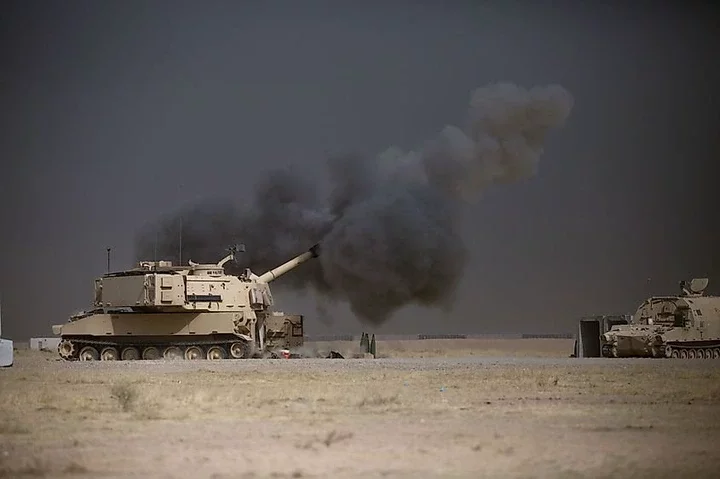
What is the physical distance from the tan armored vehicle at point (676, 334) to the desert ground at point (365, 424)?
808 cm

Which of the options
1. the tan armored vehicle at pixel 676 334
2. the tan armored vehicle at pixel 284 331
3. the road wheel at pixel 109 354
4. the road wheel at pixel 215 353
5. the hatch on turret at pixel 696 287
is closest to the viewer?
the tan armored vehicle at pixel 676 334

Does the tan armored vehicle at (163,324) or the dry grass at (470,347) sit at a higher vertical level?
the tan armored vehicle at (163,324)

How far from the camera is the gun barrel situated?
122ft

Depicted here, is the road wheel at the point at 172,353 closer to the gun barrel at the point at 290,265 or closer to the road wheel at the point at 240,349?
the road wheel at the point at 240,349

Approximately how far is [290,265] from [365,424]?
24.2 m

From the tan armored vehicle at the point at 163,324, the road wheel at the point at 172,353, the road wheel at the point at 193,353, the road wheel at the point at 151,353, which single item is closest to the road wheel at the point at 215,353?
the tan armored vehicle at the point at 163,324

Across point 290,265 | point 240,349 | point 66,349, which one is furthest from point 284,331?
point 66,349

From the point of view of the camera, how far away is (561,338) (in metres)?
50.2

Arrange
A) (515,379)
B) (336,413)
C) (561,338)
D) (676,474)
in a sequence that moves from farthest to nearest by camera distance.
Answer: (561,338), (515,379), (336,413), (676,474)

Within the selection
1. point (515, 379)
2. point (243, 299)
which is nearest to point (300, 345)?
point (243, 299)

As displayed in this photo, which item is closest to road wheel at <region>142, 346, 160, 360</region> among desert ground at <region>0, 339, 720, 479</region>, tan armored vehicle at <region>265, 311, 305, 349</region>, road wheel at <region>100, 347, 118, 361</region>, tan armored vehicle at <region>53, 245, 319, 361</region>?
tan armored vehicle at <region>53, 245, 319, 361</region>

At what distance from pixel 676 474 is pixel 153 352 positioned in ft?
82.8

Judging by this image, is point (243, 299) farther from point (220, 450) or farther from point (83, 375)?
point (220, 450)

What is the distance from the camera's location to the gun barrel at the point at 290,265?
122ft
